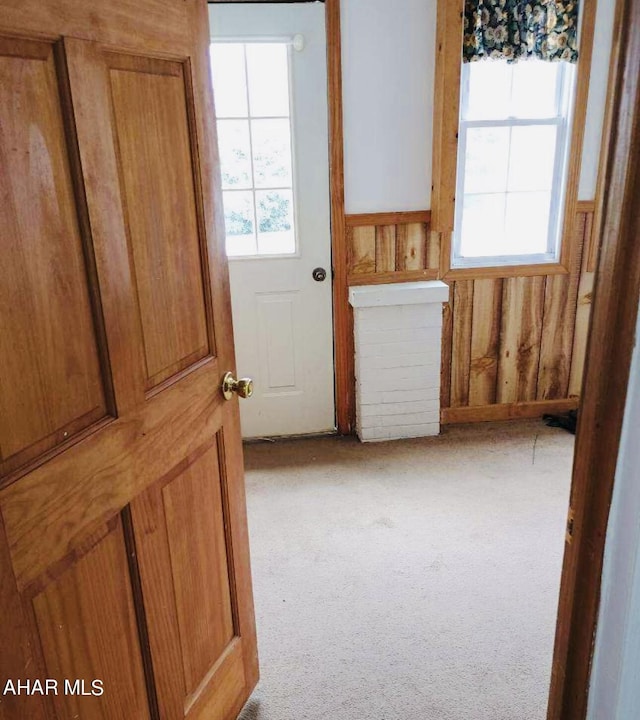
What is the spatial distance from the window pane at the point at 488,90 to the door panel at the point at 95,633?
2.67m

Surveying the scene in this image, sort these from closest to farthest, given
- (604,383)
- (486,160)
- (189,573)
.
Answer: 1. (604,383)
2. (189,573)
3. (486,160)

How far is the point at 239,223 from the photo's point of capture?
2951mm

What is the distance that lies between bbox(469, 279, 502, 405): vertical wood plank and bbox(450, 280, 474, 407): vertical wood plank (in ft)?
0.08

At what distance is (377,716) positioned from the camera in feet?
5.48

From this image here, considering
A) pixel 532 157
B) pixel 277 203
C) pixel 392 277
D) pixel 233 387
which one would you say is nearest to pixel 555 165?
pixel 532 157

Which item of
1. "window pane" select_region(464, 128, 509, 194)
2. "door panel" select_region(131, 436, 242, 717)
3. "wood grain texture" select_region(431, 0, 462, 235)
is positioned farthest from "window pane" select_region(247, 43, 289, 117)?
"door panel" select_region(131, 436, 242, 717)

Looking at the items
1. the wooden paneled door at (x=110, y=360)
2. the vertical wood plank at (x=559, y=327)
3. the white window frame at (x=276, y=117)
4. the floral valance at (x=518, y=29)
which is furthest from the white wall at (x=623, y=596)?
the vertical wood plank at (x=559, y=327)

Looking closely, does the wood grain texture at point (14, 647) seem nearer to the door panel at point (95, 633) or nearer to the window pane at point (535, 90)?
the door panel at point (95, 633)

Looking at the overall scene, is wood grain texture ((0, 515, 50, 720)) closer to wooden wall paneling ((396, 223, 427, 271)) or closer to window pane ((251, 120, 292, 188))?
window pane ((251, 120, 292, 188))

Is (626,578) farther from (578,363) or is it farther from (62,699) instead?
(578,363)

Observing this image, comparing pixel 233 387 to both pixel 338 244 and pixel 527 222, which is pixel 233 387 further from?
pixel 527 222

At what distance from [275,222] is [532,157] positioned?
135 centimetres

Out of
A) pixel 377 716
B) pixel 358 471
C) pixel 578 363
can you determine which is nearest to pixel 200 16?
pixel 377 716

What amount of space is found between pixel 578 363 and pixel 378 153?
162 centimetres
